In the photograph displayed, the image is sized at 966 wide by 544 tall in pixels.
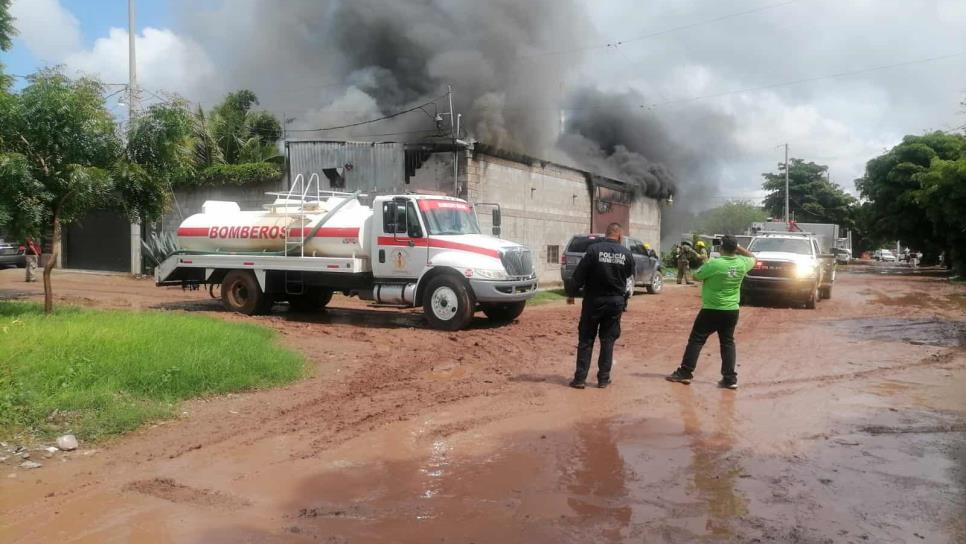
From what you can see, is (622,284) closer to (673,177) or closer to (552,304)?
(552,304)

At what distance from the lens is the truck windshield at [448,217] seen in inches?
493

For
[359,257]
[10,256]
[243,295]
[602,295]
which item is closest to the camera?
[602,295]

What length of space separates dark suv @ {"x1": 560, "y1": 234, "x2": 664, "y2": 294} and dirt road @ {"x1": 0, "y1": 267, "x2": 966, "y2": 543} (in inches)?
342

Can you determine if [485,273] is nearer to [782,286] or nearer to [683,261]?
[782,286]

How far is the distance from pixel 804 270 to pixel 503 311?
788 cm

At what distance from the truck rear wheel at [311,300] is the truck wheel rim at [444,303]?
3.61 metres

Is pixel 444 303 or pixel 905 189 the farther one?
pixel 905 189

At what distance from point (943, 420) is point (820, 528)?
3203mm

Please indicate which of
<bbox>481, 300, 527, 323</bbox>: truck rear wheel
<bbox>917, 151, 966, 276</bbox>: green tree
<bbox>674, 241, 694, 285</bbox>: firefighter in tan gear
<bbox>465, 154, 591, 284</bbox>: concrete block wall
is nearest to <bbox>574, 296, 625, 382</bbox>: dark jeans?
<bbox>481, 300, 527, 323</bbox>: truck rear wheel

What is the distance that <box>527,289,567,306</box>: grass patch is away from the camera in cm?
1777

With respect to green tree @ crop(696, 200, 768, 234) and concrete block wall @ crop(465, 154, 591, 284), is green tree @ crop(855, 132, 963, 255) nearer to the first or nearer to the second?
green tree @ crop(696, 200, 768, 234)

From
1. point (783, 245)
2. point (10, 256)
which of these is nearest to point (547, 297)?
point (783, 245)

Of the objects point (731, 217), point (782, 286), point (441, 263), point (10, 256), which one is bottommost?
point (782, 286)

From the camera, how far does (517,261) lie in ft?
40.9
